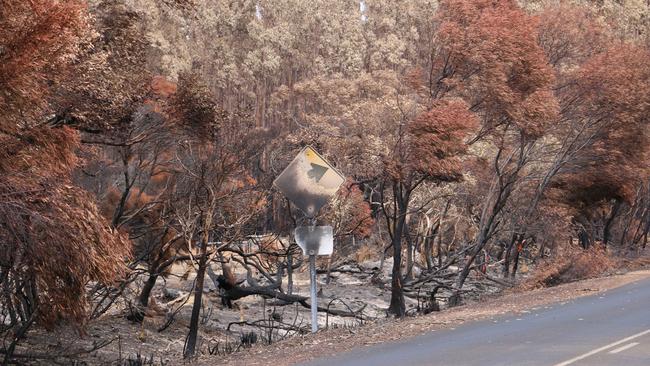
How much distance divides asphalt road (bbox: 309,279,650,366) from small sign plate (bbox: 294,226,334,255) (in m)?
2.14

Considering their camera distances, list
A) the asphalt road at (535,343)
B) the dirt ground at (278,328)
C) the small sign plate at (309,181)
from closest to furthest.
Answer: the asphalt road at (535,343) → the dirt ground at (278,328) → the small sign plate at (309,181)

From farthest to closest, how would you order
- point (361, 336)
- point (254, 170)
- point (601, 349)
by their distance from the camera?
point (254, 170) < point (361, 336) < point (601, 349)

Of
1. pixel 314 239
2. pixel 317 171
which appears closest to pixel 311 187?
pixel 317 171

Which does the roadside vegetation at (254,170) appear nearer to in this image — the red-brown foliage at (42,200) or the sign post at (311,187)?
the red-brown foliage at (42,200)

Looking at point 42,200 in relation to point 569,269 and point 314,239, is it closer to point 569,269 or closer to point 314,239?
point 314,239

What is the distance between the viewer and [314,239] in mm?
15016

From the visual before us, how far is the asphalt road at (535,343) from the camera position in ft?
36.7

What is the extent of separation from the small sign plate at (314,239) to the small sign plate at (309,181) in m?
0.27

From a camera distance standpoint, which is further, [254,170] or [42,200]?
[254,170]

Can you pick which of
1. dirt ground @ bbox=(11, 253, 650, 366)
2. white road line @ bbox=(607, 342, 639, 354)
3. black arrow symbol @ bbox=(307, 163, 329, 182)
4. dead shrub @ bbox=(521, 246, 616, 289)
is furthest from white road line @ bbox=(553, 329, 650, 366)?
dead shrub @ bbox=(521, 246, 616, 289)

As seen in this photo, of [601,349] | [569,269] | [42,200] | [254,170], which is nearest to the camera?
[42,200]

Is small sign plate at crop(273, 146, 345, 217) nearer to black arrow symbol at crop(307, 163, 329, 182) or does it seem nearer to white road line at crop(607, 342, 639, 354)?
black arrow symbol at crop(307, 163, 329, 182)

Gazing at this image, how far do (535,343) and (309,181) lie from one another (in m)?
4.39

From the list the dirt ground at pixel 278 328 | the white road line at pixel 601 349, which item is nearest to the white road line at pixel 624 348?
the white road line at pixel 601 349
